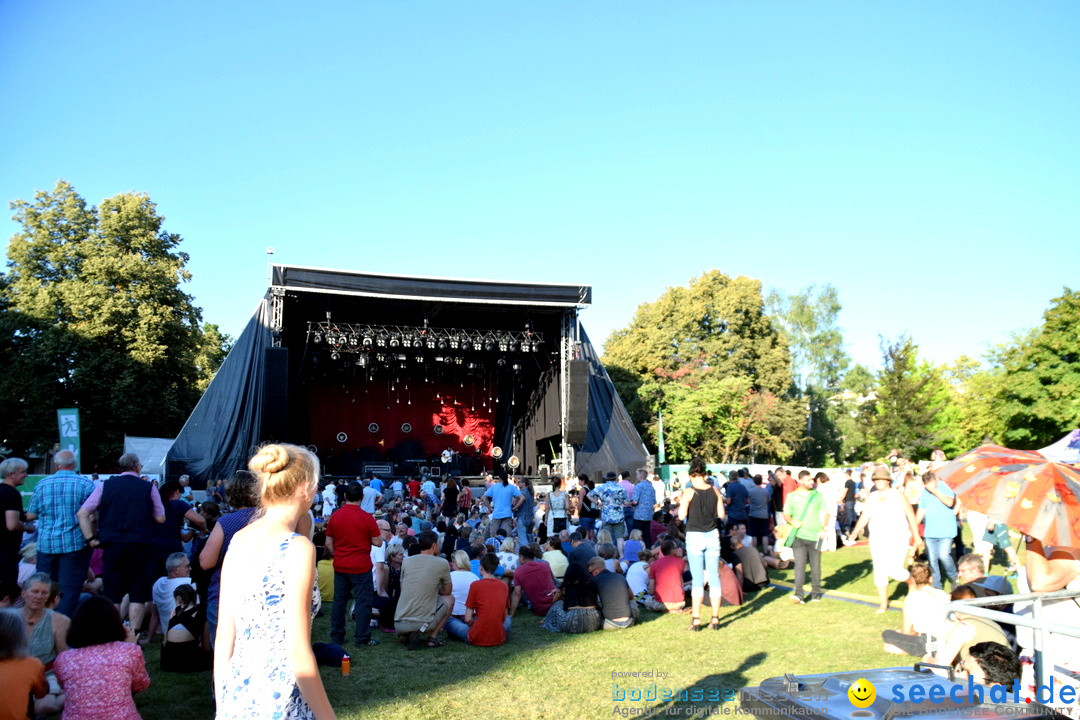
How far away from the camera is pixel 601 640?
643 cm

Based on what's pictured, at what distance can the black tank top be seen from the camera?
21.1ft

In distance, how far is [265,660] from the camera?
1.99 meters

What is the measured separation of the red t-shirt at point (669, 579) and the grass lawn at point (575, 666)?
0.89ft

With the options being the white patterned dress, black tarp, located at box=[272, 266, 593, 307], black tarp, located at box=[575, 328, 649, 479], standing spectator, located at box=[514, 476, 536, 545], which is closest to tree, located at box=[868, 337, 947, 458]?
black tarp, located at box=[575, 328, 649, 479]

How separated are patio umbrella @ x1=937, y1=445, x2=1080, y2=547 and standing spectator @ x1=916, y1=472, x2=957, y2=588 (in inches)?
140

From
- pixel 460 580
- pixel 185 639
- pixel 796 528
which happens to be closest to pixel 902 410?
pixel 796 528

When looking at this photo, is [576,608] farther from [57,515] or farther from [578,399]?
[578,399]

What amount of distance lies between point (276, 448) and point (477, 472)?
2302cm

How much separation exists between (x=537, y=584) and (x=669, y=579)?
129 centimetres

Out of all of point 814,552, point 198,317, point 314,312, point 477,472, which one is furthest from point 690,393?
point 814,552

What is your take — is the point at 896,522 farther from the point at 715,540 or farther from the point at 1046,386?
the point at 1046,386

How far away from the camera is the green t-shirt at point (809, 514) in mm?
7539

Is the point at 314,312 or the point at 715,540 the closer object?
the point at 715,540

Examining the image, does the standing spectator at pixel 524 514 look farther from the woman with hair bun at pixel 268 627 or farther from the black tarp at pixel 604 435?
the woman with hair bun at pixel 268 627
